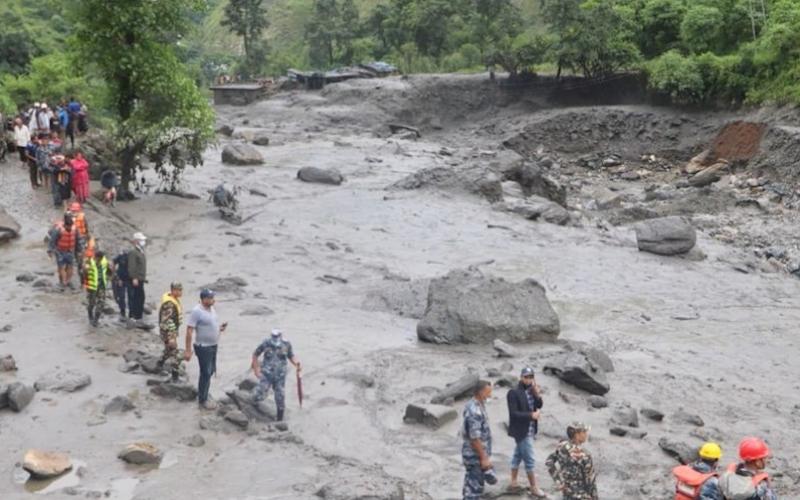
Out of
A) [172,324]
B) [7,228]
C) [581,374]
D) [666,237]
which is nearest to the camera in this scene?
[172,324]

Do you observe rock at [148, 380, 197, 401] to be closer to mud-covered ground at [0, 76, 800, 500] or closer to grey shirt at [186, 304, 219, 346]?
mud-covered ground at [0, 76, 800, 500]

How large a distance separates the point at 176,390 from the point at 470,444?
5.29 meters

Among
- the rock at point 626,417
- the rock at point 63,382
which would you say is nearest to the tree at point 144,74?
the rock at point 63,382

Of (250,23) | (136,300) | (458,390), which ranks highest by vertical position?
(250,23)

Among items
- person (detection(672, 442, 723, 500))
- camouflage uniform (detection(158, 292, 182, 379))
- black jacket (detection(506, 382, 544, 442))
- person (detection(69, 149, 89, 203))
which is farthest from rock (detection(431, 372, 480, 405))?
person (detection(69, 149, 89, 203))

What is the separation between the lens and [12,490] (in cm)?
1112

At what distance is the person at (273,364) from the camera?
1295 centimetres

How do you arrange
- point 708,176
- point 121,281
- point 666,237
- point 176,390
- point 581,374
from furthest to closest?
point 708,176, point 666,237, point 121,281, point 581,374, point 176,390

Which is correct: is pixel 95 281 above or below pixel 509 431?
above

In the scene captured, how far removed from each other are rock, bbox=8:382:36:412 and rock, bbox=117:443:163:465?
2227 millimetres

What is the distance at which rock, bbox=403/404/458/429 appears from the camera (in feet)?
43.8

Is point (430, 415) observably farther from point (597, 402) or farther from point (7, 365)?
point (7, 365)

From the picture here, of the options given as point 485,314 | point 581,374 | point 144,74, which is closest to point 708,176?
point 144,74

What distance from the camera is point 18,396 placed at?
521 inches
